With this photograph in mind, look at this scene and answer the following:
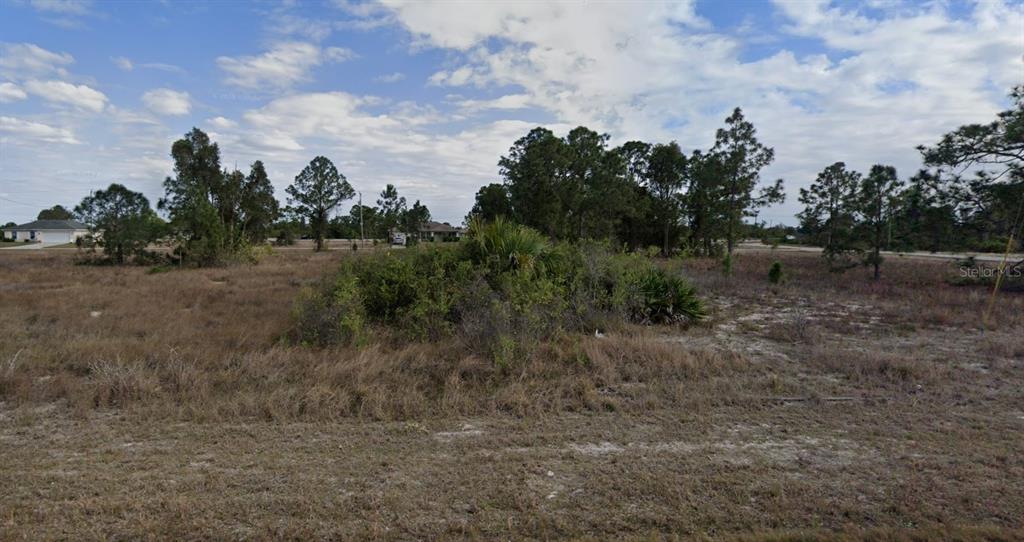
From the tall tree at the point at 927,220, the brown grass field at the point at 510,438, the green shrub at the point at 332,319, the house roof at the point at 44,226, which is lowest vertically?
the brown grass field at the point at 510,438

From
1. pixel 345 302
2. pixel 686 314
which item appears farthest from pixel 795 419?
pixel 345 302

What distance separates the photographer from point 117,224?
30.5 m

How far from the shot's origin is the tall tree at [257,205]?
38.0 m

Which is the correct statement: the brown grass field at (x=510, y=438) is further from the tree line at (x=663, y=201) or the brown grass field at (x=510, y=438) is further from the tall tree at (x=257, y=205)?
the tall tree at (x=257, y=205)

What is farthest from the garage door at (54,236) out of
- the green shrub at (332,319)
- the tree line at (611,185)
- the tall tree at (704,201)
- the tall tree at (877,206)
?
the tall tree at (877,206)

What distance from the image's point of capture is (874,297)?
14.8 metres

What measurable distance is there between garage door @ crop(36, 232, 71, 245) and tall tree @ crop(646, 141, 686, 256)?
285 ft

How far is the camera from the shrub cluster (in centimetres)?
780

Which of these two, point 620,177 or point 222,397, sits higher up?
point 620,177

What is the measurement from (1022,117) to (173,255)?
39.2 meters

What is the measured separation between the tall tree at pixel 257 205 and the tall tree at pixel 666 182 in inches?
1160

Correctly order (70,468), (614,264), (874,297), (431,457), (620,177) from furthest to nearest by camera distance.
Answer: (620,177), (874,297), (614,264), (431,457), (70,468)

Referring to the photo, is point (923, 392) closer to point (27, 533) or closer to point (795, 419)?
point (795, 419)

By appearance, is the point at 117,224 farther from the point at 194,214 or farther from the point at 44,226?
the point at 44,226
